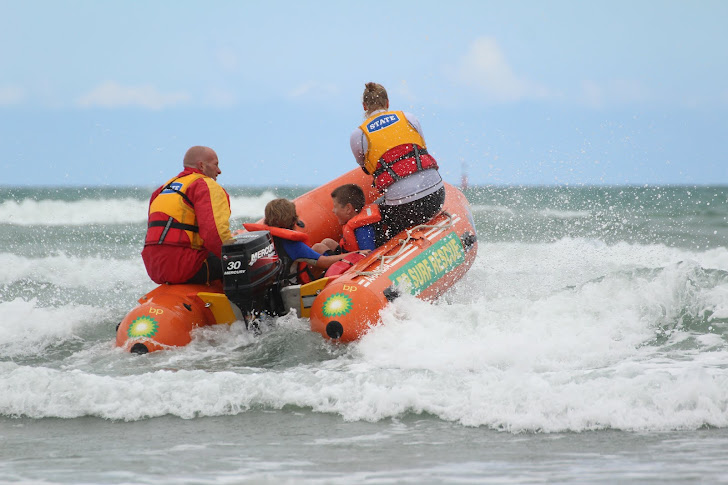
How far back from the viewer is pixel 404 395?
3.46m

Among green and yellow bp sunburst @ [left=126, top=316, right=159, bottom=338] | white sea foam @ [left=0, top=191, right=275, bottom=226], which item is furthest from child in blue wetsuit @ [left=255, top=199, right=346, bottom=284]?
white sea foam @ [left=0, top=191, right=275, bottom=226]

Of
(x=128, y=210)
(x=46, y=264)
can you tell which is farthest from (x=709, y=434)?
(x=128, y=210)

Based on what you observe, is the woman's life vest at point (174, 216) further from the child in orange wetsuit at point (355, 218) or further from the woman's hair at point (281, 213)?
the child in orange wetsuit at point (355, 218)

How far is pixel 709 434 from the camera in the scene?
3.13 meters

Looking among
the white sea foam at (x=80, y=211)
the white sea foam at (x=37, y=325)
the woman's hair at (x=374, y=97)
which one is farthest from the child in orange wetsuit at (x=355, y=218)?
the white sea foam at (x=80, y=211)

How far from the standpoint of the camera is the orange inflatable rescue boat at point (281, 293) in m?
4.37

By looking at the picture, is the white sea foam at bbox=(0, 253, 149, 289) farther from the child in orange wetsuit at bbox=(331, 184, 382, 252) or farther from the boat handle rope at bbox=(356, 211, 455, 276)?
the boat handle rope at bbox=(356, 211, 455, 276)

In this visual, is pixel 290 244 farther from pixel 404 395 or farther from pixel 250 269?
pixel 404 395

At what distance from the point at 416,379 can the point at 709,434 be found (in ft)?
4.13

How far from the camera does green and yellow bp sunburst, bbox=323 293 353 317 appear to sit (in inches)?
172

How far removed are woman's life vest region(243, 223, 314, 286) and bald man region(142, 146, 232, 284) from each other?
338 millimetres

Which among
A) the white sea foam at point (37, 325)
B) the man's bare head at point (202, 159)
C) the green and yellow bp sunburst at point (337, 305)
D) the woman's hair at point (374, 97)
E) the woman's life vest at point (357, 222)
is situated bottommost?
the white sea foam at point (37, 325)

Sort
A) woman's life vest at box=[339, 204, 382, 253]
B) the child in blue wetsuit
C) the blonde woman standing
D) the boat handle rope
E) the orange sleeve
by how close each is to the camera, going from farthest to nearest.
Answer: the blonde woman standing → woman's life vest at box=[339, 204, 382, 253] → the child in blue wetsuit → the boat handle rope → the orange sleeve

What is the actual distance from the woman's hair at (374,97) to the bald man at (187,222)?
4.20 ft
